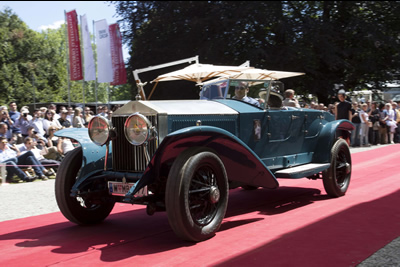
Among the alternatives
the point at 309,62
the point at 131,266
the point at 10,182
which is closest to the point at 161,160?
the point at 131,266

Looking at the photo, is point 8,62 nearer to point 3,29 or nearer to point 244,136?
point 3,29

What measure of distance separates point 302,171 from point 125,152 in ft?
8.64

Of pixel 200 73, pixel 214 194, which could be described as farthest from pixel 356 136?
pixel 214 194

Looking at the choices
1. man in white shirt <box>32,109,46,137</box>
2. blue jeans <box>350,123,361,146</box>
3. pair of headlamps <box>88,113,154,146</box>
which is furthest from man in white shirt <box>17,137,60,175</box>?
blue jeans <box>350,123,361,146</box>

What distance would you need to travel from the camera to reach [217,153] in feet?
17.8

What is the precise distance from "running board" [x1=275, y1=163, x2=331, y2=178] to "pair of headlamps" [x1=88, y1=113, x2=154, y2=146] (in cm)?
227

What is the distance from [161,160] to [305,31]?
59.2ft

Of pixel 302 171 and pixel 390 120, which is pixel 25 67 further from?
pixel 302 171

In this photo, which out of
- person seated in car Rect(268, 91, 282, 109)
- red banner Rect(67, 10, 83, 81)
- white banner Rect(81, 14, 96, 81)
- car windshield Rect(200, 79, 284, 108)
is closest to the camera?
car windshield Rect(200, 79, 284, 108)

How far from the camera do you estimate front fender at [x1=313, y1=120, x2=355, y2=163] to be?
23.9ft

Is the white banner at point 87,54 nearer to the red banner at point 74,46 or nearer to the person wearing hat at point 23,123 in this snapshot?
the red banner at point 74,46

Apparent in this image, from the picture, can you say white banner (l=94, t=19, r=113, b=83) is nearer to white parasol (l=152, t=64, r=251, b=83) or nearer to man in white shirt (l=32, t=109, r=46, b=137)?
man in white shirt (l=32, t=109, r=46, b=137)

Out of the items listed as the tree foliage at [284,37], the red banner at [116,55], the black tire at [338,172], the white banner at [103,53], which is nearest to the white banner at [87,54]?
the white banner at [103,53]

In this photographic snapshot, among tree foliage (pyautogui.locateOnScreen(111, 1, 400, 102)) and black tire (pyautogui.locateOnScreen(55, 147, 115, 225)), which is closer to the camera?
black tire (pyautogui.locateOnScreen(55, 147, 115, 225))
